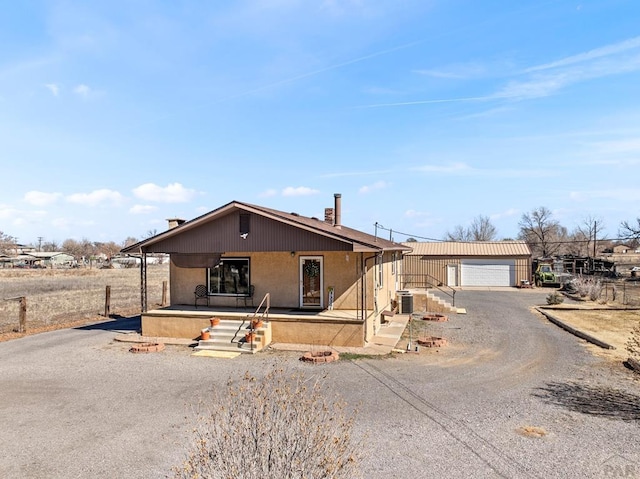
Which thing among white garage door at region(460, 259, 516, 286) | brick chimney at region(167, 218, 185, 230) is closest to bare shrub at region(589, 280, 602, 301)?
white garage door at region(460, 259, 516, 286)

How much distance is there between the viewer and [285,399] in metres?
4.33

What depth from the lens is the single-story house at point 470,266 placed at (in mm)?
36312

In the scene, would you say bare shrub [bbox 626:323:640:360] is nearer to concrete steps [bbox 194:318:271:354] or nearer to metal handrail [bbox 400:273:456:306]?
concrete steps [bbox 194:318:271:354]

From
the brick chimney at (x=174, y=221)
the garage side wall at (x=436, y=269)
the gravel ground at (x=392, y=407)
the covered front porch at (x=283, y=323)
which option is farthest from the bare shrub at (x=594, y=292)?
the brick chimney at (x=174, y=221)

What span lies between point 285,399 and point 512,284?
36038mm

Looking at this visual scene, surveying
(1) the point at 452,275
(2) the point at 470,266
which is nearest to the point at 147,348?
(1) the point at 452,275

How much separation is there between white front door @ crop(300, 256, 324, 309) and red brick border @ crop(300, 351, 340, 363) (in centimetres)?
341

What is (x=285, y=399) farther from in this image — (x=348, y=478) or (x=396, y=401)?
(x=396, y=401)

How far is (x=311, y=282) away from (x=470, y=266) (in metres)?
24.2

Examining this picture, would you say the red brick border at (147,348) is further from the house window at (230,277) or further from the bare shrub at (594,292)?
the bare shrub at (594,292)

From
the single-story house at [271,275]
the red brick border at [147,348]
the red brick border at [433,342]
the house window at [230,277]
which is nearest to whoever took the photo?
the red brick border at [147,348]

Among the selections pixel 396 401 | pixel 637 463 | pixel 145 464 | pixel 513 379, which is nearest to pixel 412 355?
pixel 513 379

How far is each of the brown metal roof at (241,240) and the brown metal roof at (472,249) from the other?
23.2 m

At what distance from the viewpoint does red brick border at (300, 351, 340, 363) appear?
12023 mm
